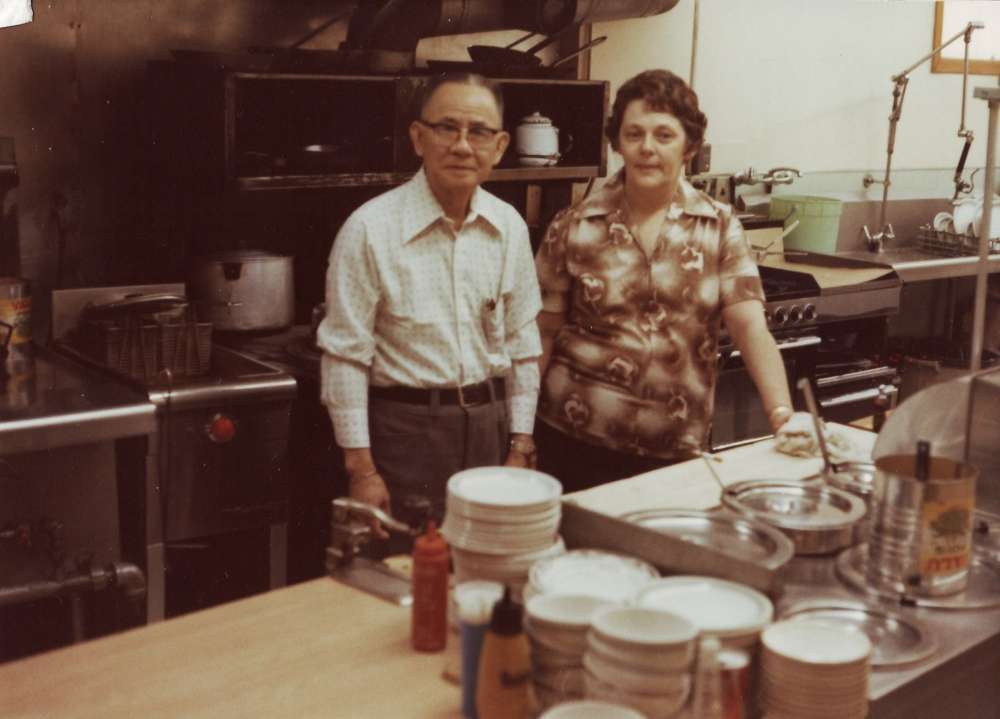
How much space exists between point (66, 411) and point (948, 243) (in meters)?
4.54

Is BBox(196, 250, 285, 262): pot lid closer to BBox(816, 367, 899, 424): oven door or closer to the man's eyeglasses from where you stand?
the man's eyeglasses

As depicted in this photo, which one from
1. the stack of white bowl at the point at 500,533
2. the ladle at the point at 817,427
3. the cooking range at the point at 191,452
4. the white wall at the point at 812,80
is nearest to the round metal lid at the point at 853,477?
the ladle at the point at 817,427

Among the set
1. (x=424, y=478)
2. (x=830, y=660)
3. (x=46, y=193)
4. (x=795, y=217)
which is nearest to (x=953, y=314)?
(x=795, y=217)

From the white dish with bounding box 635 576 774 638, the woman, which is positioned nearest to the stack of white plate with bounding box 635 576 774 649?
the white dish with bounding box 635 576 774 638

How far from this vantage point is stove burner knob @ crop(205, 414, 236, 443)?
294cm

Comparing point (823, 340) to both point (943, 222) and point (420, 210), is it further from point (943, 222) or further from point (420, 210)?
point (420, 210)

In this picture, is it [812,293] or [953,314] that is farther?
[953,314]

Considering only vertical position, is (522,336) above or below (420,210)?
below

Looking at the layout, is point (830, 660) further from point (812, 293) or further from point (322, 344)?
point (812, 293)

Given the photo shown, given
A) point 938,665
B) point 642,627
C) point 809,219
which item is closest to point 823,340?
point 809,219

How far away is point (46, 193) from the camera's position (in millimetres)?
3375

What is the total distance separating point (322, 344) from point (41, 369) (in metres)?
0.92

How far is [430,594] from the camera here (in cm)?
165

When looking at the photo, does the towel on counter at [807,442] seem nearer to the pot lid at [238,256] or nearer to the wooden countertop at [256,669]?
the wooden countertop at [256,669]
